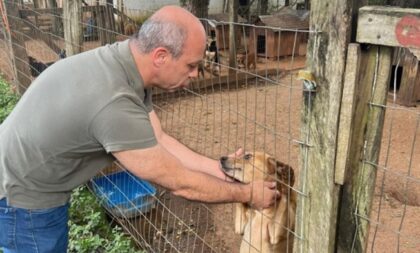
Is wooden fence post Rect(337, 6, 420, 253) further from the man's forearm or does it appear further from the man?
the man's forearm

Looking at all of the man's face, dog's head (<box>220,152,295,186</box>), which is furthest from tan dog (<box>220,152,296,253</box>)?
the man's face

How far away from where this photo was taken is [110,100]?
6.12 feet

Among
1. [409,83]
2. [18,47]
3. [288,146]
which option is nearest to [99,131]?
[288,146]

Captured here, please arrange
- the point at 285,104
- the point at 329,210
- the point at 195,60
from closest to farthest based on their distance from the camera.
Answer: the point at 329,210
the point at 195,60
the point at 285,104

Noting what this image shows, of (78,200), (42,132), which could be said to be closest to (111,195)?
(78,200)

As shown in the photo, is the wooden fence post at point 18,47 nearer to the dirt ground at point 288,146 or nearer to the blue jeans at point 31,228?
the dirt ground at point 288,146

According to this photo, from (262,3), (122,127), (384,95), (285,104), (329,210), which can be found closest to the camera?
(384,95)

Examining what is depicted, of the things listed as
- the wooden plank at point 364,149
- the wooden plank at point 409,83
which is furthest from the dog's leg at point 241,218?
the wooden plank at point 409,83

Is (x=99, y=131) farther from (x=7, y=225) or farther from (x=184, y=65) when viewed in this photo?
(x=7, y=225)

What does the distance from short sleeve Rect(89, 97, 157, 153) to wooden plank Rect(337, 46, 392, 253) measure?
84 cm

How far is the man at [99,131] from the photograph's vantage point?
1.89 meters

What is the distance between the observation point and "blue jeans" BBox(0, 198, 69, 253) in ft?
7.74

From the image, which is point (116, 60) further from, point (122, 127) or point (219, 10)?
point (219, 10)

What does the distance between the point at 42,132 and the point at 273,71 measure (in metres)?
9.12
